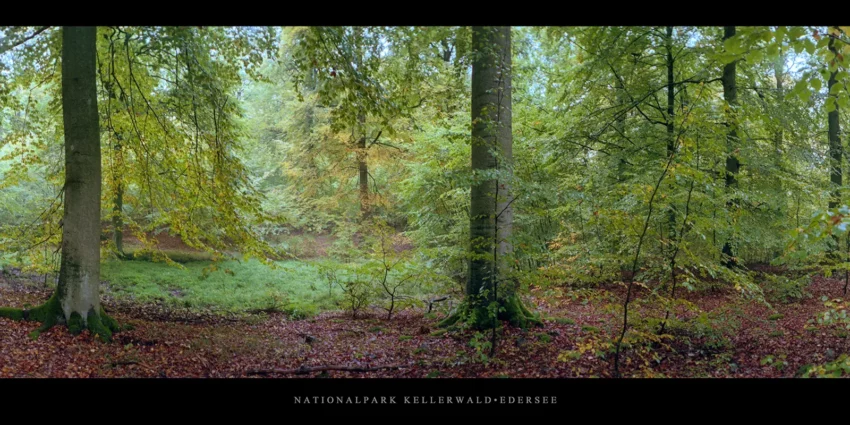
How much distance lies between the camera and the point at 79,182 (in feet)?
15.0

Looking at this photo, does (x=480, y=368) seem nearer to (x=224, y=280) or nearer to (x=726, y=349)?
(x=726, y=349)

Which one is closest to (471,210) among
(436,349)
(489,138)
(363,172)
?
(489,138)

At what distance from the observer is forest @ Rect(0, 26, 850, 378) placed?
4230mm

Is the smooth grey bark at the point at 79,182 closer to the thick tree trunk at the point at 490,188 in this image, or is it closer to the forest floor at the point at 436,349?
the forest floor at the point at 436,349

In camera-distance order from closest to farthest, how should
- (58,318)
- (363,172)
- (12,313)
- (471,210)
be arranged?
1. (58,318)
2. (12,313)
3. (471,210)
4. (363,172)

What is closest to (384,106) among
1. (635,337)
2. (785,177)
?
(635,337)

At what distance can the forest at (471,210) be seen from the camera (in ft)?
13.9

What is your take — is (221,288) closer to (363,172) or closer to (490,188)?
(363,172)

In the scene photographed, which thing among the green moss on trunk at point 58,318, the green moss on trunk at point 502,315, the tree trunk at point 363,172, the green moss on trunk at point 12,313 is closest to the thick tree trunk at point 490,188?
the green moss on trunk at point 502,315

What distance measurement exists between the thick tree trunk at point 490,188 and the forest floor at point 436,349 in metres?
0.34

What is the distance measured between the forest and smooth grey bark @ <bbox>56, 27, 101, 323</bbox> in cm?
2

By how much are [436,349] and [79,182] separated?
4143 millimetres
